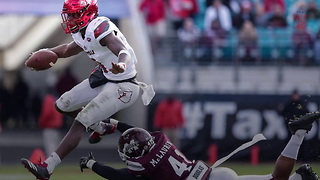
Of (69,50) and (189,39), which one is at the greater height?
(69,50)

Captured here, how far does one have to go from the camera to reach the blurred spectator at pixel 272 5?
15836mm

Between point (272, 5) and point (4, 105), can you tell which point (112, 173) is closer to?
point (272, 5)

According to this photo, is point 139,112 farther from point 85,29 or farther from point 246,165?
point 85,29

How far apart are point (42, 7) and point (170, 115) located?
9.26 ft

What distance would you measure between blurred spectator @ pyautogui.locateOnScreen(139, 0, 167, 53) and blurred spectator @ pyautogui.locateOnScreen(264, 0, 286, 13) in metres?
1.81

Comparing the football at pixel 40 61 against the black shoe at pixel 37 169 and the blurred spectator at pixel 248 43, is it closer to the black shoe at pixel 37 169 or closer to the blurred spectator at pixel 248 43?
the black shoe at pixel 37 169

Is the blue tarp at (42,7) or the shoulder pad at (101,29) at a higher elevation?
the shoulder pad at (101,29)

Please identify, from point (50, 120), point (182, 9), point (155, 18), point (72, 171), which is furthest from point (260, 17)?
point (72, 171)

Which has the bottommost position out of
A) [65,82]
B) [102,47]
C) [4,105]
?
[4,105]

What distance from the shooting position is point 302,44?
1580cm

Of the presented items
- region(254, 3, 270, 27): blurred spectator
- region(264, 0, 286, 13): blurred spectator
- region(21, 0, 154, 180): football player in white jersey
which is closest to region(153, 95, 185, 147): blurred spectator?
region(254, 3, 270, 27): blurred spectator

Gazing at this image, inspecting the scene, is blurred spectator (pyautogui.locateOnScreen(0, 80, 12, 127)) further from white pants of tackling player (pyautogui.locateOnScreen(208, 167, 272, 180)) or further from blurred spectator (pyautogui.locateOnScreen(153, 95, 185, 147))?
white pants of tackling player (pyautogui.locateOnScreen(208, 167, 272, 180))

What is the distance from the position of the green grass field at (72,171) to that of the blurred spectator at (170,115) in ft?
3.37

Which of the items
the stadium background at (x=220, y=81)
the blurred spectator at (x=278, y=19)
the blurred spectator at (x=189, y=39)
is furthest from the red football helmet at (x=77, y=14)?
the blurred spectator at (x=189, y=39)
